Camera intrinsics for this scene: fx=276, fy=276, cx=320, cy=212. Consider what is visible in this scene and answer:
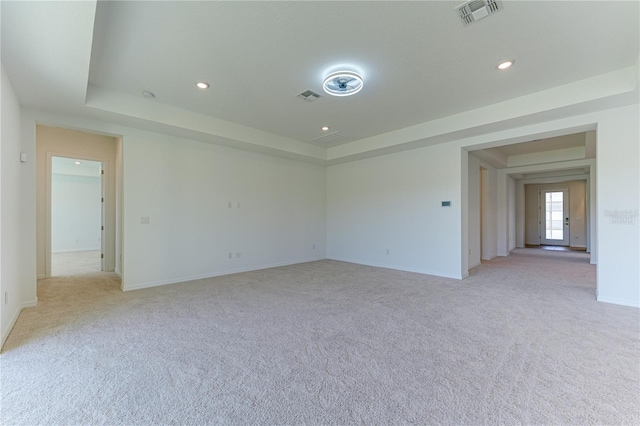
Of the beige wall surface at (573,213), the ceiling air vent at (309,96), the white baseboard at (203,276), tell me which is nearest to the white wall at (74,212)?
the white baseboard at (203,276)

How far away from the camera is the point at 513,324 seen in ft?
9.61

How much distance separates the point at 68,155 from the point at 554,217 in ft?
49.9

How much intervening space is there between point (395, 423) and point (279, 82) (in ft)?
11.3

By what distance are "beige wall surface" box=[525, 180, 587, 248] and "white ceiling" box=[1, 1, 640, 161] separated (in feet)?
31.5

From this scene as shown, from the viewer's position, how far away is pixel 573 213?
408 inches

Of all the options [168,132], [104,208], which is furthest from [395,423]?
[104,208]

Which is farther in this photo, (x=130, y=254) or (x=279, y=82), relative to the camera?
(x=130, y=254)

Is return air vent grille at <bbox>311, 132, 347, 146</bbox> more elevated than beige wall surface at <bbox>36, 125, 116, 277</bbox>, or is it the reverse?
return air vent grille at <bbox>311, 132, 347, 146</bbox>

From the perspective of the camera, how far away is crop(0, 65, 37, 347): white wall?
8.45 feet

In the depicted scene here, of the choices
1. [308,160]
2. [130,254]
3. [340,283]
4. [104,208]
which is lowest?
[340,283]

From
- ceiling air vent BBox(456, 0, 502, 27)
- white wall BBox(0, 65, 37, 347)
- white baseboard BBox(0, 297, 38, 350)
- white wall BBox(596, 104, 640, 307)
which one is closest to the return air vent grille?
ceiling air vent BBox(456, 0, 502, 27)

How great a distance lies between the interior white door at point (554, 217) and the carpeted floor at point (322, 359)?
8.61 m

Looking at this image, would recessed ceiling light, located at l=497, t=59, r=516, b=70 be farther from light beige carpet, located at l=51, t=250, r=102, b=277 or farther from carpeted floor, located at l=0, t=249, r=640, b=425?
light beige carpet, located at l=51, t=250, r=102, b=277

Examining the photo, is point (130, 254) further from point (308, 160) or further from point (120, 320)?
point (308, 160)
